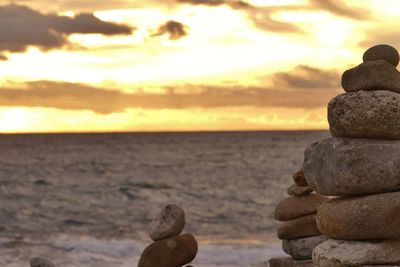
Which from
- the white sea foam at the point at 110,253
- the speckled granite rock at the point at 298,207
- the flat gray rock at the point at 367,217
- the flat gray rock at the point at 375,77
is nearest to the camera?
the flat gray rock at the point at 367,217

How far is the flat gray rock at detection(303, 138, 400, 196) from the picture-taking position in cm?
1060

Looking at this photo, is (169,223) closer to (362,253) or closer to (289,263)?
(289,263)

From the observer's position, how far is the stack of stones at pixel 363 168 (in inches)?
417

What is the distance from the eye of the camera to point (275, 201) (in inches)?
1706

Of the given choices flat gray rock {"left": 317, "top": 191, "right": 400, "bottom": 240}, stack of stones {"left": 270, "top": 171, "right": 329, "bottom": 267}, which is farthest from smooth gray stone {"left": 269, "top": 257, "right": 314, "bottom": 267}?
flat gray rock {"left": 317, "top": 191, "right": 400, "bottom": 240}

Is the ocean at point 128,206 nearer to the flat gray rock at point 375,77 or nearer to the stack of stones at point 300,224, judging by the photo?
the stack of stones at point 300,224

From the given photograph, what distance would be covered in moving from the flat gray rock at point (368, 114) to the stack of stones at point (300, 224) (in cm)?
324

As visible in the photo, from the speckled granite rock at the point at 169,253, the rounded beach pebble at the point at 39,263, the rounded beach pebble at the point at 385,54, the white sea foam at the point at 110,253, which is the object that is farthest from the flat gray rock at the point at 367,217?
the white sea foam at the point at 110,253

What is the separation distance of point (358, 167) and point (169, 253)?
6.14 m

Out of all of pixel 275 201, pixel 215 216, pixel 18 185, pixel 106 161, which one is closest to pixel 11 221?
pixel 215 216

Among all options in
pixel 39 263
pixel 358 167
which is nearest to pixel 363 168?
pixel 358 167

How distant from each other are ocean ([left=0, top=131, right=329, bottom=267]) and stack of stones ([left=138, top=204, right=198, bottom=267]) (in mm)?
6392

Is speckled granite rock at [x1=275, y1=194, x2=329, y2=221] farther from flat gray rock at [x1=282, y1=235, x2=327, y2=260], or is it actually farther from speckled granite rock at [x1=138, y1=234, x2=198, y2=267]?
speckled granite rock at [x1=138, y1=234, x2=198, y2=267]

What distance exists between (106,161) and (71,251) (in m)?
62.0
